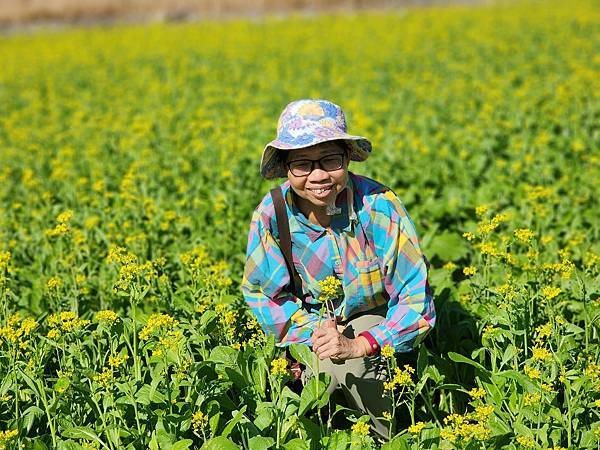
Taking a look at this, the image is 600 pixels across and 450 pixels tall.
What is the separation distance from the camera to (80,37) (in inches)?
1013

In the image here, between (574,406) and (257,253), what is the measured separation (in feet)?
5.24

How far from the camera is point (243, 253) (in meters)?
5.49

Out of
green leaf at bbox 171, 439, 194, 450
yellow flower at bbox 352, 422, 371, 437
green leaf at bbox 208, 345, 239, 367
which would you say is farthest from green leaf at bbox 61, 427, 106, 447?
yellow flower at bbox 352, 422, 371, 437

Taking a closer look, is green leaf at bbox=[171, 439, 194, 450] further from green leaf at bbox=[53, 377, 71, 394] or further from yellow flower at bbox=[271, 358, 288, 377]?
green leaf at bbox=[53, 377, 71, 394]

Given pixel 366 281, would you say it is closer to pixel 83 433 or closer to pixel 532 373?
pixel 532 373

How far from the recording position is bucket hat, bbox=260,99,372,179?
3512 millimetres

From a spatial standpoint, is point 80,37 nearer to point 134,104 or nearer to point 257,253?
point 134,104

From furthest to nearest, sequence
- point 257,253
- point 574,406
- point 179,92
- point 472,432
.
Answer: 1. point 179,92
2. point 257,253
3. point 574,406
4. point 472,432

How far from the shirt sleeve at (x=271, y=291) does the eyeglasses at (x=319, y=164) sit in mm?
346

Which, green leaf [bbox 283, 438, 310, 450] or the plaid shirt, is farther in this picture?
the plaid shirt

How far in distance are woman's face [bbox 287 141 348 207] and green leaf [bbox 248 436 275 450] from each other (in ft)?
→ 3.63

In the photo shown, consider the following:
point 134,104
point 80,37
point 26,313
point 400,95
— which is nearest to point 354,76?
point 400,95

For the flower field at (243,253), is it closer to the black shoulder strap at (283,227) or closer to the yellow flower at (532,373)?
Result: the yellow flower at (532,373)

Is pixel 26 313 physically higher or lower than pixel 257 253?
lower
